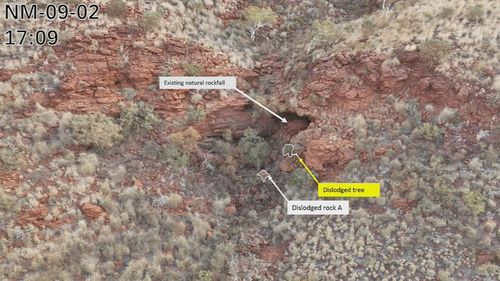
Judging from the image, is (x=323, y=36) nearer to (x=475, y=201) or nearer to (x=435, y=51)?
(x=435, y=51)

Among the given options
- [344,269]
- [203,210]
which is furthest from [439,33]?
[203,210]

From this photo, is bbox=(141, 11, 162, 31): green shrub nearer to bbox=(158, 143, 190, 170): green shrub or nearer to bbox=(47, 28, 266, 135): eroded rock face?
bbox=(47, 28, 266, 135): eroded rock face

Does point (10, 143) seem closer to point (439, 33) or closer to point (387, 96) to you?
point (387, 96)

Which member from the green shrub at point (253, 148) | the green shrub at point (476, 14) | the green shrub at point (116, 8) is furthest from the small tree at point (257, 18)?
the green shrub at point (476, 14)

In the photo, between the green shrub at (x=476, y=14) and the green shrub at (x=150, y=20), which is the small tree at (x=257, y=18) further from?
the green shrub at (x=476, y=14)

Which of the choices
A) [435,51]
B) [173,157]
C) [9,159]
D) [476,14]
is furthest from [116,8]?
[476,14]

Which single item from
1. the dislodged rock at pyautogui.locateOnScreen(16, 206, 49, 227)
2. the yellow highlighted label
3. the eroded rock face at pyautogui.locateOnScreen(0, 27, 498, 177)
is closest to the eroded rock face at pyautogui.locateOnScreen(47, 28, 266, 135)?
the eroded rock face at pyautogui.locateOnScreen(0, 27, 498, 177)
